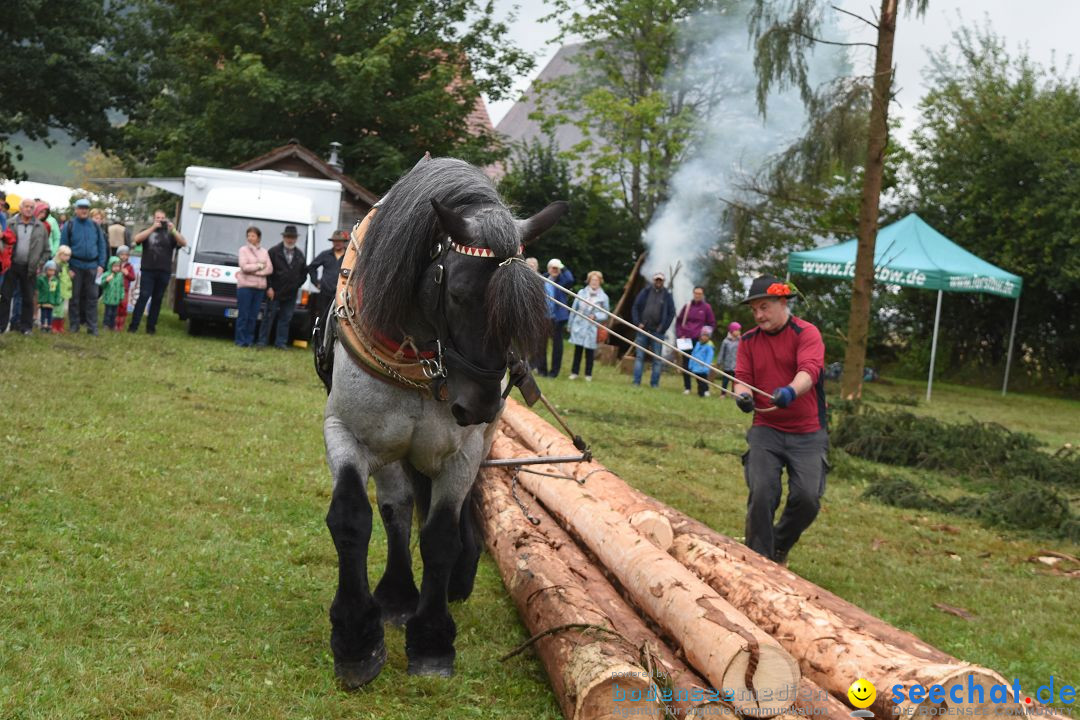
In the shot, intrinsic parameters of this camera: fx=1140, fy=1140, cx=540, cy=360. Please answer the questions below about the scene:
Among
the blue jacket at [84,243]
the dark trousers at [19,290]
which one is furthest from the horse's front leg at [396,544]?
the blue jacket at [84,243]

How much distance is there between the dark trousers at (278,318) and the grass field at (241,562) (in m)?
4.21

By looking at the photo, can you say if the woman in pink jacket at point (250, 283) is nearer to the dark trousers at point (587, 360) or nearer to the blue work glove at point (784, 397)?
the dark trousers at point (587, 360)

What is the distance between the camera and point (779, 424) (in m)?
6.95

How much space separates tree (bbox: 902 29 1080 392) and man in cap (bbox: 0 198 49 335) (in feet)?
75.0

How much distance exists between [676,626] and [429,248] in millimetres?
1774

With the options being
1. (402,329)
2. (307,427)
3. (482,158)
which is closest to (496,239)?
(402,329)

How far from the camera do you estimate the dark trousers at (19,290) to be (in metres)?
14.2

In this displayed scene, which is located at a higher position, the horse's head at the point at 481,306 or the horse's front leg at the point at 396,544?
the horse's head at the point at 481,306

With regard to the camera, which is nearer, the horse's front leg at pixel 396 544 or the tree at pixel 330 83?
the horse's front leg at pixel 396 544

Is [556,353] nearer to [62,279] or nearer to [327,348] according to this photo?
[62,279]

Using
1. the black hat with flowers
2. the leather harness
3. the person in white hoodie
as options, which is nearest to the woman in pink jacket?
the person in white hoodie

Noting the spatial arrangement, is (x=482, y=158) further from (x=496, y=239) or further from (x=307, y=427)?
(x=496, y=239)

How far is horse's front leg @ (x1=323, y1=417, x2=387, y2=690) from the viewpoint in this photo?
450 cm

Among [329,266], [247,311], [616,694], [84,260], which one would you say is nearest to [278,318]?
[247,311]
